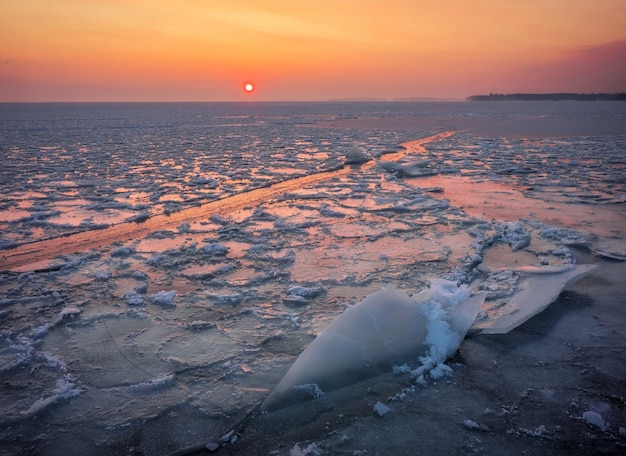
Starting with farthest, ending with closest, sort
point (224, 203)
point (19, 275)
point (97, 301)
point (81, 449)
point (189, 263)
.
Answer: point (224, 203), point (189, 263), point (19, 275), point (97, 301), point (81, 449)

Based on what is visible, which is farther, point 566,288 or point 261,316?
point 566,288

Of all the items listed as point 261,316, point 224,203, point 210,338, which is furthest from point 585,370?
point 224,203

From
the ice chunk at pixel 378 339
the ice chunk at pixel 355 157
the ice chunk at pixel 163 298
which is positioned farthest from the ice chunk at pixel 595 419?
the ice chunk at pixel 355 157

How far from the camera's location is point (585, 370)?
240 centimetres

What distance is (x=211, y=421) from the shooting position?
6.79 ft

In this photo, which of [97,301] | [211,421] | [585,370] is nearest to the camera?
[211,421]

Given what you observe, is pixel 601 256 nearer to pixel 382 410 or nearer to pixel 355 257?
pixel 355 257

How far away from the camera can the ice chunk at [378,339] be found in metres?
2.30

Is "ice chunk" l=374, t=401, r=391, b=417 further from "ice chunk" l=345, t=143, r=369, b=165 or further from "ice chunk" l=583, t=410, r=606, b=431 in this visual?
"ice chunk" l=345, t=143, r=369, b=165

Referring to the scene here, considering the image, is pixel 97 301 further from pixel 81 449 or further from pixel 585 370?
pixel 585 370

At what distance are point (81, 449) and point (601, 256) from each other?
442 centimetres

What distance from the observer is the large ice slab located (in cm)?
286

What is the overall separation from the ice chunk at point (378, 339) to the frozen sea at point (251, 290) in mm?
99

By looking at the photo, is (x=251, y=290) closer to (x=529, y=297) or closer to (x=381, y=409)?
(x=381, y=409)
